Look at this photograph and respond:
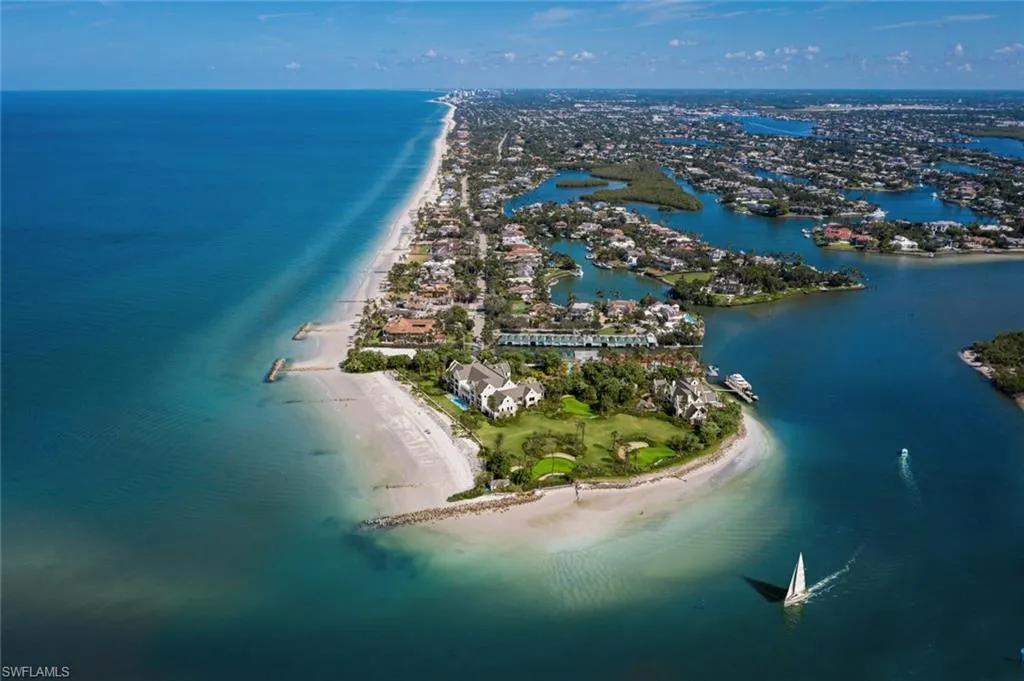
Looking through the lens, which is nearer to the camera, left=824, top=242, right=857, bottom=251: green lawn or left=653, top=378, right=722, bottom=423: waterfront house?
left=653, top=378, right=722, bottom=423: waterfront house

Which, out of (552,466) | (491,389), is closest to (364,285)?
(491,389)

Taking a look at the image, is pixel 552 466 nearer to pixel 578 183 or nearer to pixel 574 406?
pixel 574 406

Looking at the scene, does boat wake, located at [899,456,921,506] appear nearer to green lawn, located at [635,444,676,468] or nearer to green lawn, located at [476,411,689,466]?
green lawn, located at [476,411,689,466]

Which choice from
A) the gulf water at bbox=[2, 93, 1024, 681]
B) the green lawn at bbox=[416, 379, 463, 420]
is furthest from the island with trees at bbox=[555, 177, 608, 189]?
the green lawn at bbox=[416, 379, 463, 420]

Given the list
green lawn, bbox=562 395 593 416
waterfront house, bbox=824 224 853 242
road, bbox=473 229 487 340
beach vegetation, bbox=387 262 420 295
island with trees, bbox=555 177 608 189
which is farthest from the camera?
island with trees, bbox=555 177 608 189

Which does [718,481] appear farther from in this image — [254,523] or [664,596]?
[254,523]
